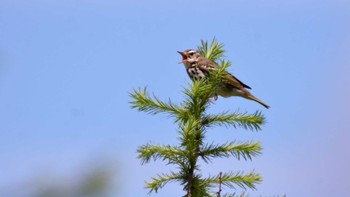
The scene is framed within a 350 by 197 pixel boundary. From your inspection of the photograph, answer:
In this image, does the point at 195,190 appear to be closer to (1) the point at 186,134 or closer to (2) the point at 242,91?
(1) the point at 186,134

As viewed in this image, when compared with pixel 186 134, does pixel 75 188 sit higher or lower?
lower

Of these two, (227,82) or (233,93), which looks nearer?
(227,82)

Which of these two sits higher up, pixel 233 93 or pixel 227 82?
pixel 233 93

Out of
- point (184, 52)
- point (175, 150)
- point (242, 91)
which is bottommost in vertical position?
point (175, 150)

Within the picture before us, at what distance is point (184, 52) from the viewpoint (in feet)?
27.8

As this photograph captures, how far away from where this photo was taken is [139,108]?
3953mm

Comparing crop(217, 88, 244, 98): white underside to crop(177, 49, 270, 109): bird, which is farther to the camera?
crop(217, 88, 244, 98): white underside

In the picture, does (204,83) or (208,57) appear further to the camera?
(208,57)

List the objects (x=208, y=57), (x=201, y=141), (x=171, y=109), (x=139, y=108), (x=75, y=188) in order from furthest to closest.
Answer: (x=208, y=57)
(x=139, y=108)
(x=171, y=109)
(x=201, y=141)
(x=75, y=188)

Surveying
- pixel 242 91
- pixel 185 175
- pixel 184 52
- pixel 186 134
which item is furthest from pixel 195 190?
pixel 242 91

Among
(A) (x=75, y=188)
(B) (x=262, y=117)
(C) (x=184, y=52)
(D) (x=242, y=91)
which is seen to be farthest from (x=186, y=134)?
(D) (x=242, y=91)

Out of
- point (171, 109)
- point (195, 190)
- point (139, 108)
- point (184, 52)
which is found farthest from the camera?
point (184, 52)

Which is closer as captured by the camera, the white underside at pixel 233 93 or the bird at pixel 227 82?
the bird at pixel 227 82

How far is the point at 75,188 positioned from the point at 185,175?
2.05m
